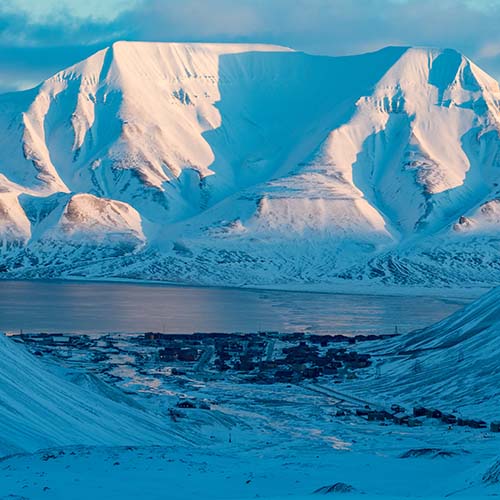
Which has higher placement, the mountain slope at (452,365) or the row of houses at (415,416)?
the mountain slope at (452,365)

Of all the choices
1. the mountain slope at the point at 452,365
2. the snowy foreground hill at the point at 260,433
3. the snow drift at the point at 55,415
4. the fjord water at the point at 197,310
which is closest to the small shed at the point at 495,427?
the snowy foreground hill at the point at 260,433

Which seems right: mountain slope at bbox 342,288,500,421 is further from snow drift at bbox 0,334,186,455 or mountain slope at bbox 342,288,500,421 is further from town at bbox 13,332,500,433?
snow drift at bbox 0,334,186,455

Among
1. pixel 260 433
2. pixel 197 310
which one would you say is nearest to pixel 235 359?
pixel 260 433

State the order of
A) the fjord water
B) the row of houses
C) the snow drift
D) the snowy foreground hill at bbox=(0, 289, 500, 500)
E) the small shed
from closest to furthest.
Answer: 1. the snowy foreground hill at bbox=(0, 289, 500, 500)
2. the snow drift
3. the small shed
4. the row of houses
5. the fjord water

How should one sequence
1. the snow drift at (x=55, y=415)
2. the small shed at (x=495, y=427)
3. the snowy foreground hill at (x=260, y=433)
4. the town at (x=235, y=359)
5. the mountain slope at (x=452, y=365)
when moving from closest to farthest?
1. the snowy foreground hill at (x=260, y=433)
2. the snow drift at (x=55, y=415)
3. the small shed at (x=495, y=427)
4. the town at (x=235, y=359)
5. the mountain slope at (x=452, y=365)

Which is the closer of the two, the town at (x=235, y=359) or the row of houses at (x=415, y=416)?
the row of houses at (x=415, y=416)

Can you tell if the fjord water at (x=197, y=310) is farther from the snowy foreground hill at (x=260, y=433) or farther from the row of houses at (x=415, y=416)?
the row of houses at (x=415, y=416)

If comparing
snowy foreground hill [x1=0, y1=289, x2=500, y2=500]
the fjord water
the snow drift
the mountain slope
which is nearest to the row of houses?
snowy foreground hill [x1=0, y1=289, x2=500, y2=500]

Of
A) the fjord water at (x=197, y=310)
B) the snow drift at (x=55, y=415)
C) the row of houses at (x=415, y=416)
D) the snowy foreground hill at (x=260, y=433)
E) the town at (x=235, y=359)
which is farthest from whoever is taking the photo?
the fjord water at (x=197, y=310)

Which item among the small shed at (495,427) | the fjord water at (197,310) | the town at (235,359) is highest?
the fjord water at (197,310)

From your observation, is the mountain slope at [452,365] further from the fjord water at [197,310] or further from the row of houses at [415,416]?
the fjord water at [197,310]
